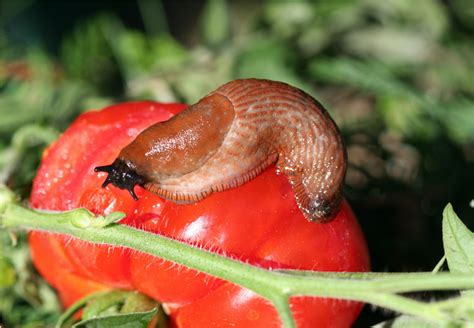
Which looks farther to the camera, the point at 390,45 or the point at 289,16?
the point at 390,45

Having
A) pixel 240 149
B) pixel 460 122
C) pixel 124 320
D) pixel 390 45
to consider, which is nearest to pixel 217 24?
pixel 390 45

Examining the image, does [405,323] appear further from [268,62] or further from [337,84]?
[337,84]

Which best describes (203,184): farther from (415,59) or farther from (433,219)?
(415,59)

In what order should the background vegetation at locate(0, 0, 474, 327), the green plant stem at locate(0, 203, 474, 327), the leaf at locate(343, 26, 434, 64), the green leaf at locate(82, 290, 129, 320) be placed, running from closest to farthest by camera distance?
the green plant stem at locate(0, 203, 474, 327) → the green leaf at locate(82, 290, 129, 320) → the background vegetation at locate(0, 0, 474, 327) → the leaf at locate(343, 26, 434, 64)

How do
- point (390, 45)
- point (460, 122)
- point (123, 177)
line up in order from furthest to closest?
point (390, 45) → point (460, 122) → point (123, 177)

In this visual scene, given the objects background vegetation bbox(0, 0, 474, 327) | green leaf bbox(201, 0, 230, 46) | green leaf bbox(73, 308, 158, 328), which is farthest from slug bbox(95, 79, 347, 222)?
green leaf bbox(201, 0, 230, 46)

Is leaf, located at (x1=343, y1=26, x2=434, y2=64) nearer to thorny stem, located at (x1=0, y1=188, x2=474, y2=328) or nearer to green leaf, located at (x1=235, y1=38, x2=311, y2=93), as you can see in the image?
green leaf, located at (x1=235, y1=38, x2=311, y2=93)

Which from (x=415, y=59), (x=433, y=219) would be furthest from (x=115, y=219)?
(x=415, y=59)
